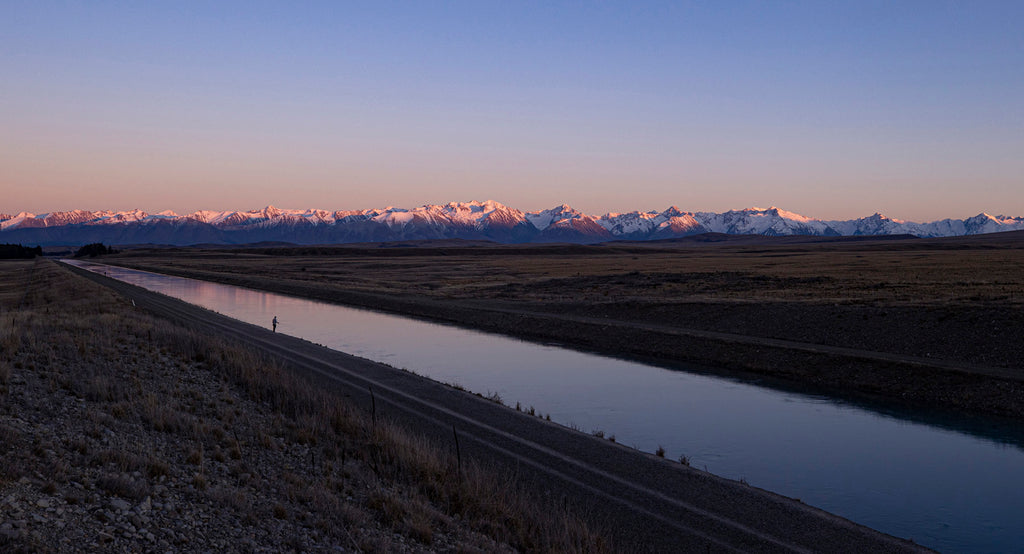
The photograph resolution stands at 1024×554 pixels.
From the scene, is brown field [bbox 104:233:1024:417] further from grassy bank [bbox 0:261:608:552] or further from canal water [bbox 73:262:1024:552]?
grassy bank [bbox 0:261:608:552]

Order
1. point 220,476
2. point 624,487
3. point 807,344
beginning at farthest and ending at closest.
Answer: point 807,344, point 624,487, point 220,476

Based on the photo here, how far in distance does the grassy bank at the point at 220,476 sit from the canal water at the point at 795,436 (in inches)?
295

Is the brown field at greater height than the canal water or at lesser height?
greater

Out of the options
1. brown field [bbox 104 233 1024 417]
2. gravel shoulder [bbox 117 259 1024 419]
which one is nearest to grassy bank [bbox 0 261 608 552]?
gravel shoulder [bbox 117 259 1024 419]

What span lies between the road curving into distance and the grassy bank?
106 centimetres

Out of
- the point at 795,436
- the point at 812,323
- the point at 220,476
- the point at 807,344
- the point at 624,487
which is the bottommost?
the point at 795,436

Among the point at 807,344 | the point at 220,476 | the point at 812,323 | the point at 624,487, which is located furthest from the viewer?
the point at 812,323

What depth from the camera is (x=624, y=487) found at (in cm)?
1531

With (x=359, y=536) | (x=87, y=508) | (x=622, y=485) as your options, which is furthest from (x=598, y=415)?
(x=87, y=508)

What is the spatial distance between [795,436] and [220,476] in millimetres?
17157

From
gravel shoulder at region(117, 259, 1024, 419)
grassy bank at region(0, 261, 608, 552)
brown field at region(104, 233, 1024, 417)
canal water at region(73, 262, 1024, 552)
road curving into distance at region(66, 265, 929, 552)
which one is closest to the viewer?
grassy bank at region(0, 261, 608, 552)

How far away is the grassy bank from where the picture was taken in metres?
10.1

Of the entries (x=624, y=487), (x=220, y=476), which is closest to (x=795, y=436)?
(x=624, y=487)

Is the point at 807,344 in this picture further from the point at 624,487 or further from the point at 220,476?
the point at 220,476
